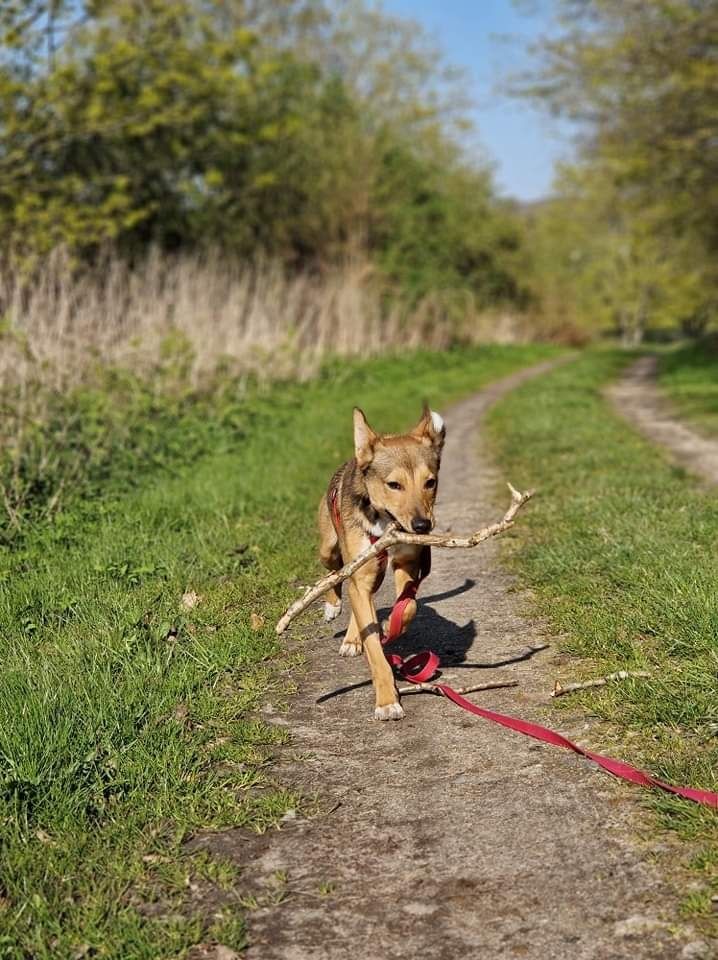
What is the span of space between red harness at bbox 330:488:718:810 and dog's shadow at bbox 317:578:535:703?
0.17 m

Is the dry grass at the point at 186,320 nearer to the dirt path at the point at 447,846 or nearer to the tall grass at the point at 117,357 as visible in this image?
the tall grass at the point at 117,357

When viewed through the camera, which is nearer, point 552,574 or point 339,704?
point 339,704

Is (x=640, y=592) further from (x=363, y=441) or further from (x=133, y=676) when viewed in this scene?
(x=133, y=676)

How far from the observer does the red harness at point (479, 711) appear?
350cm

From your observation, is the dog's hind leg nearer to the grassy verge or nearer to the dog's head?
the dog's head

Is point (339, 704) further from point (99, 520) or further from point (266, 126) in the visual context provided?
point (266, 126)

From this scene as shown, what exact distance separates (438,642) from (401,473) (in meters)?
1.38

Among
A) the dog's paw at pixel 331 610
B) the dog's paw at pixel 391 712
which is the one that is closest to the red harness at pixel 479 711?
the dog's paw at pixel 391 712

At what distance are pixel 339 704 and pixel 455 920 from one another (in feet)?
5.95

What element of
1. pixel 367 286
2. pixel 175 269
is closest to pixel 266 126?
pixel 367 286

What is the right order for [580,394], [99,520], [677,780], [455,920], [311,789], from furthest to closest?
[580,394] < [99,520] < [311,789] < [677,780] < [455,920]

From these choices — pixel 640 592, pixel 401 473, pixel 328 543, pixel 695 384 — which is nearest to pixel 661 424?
pixel 695 384

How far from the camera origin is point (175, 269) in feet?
56.9

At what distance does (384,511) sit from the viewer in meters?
4.68
